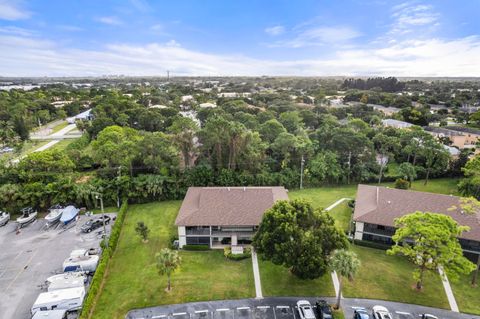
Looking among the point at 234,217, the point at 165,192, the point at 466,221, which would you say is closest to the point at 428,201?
the point at 466,221

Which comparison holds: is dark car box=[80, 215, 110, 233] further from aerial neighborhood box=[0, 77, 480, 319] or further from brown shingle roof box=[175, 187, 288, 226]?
brown shingle roof box=[175, 187, 288, 226]

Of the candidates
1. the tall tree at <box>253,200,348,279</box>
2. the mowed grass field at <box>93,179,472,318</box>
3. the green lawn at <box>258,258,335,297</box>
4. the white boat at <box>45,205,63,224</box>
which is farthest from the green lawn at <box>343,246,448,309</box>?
the white boat at <box>45,205,63,224</box>

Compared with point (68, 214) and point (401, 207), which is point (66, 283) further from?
point (401, 207)

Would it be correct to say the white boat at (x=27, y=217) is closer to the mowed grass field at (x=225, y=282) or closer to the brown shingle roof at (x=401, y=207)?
the mowed grass field at (x=225, y=282)

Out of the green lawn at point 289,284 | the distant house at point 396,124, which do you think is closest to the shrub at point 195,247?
the green lawn at point 289,284

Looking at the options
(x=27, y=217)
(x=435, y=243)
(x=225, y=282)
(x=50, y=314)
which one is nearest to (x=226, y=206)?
(x=225, y=282)

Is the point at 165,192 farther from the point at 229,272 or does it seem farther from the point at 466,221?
the point at 466,221
